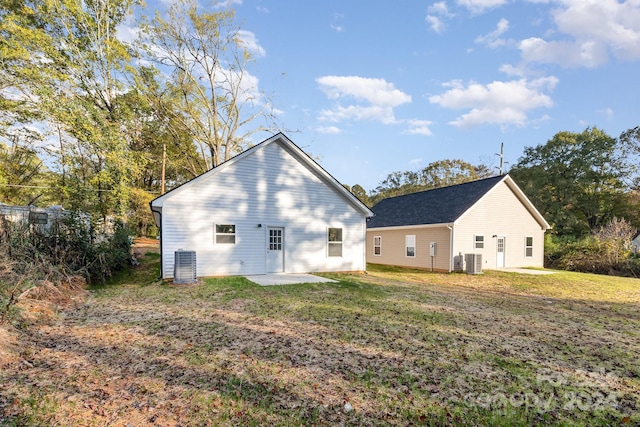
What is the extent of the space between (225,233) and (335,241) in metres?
4.82

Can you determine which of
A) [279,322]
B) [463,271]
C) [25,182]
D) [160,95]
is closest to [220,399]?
[279,322]

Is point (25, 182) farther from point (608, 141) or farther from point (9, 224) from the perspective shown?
point (608, 141)

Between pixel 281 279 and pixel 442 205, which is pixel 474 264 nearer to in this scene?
pixel 442 205

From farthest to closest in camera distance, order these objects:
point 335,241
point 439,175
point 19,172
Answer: point 439,175, point 19,172, point 335,241

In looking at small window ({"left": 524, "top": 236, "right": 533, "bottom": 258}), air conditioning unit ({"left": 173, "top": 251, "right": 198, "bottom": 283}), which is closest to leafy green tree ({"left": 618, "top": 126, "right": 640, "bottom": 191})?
small window ({"left": 524, "top": 236, "right": 533, "bottom": 258})

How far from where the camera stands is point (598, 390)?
3.51m

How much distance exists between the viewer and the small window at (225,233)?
11.6 metres

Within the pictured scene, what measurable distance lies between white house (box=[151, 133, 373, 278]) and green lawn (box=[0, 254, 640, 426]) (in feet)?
12.7

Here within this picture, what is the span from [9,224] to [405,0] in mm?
14304

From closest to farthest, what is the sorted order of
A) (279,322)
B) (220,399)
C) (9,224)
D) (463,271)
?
(220,399) < (279,322) < (9,224) < (463,271)

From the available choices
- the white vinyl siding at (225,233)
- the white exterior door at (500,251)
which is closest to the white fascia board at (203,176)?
the white vinyl siding at (225,233)

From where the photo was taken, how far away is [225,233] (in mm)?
11695

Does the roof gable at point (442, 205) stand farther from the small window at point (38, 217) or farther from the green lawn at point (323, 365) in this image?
the small window at point (38, 217)

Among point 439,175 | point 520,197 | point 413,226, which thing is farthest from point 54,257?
point 439,175
